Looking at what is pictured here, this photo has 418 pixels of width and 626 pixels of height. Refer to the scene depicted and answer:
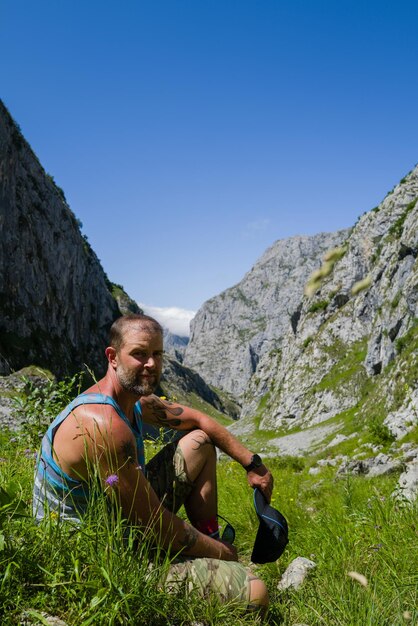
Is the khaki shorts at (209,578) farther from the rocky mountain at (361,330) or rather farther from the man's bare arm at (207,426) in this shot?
the rocky mountain at (361,330)

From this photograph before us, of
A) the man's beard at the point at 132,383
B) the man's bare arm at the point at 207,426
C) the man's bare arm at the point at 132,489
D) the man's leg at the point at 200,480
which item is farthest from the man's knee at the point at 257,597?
the man's beard at the point at 132,383

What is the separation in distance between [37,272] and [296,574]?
6786 cm

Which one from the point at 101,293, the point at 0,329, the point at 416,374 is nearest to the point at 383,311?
the point at 416,374

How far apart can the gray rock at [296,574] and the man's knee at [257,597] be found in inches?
33.3

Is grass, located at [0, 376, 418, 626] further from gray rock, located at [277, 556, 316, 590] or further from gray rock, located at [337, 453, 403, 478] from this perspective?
gray rock, located at [337, 453, 403, 478]

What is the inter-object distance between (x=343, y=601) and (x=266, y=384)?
13100 cm

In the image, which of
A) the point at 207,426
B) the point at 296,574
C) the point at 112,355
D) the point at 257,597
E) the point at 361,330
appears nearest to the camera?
the point at 257,597

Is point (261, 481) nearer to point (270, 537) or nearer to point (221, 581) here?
point (270, 537)

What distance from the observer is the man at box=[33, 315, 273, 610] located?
10.0 feet

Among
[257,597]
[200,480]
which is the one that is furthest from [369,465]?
[257,597]

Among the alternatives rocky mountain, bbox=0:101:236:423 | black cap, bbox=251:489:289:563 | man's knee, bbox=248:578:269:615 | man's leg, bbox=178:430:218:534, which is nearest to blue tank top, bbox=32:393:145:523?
man's leg, bbox=178:430:218:534

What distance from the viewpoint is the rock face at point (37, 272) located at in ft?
189

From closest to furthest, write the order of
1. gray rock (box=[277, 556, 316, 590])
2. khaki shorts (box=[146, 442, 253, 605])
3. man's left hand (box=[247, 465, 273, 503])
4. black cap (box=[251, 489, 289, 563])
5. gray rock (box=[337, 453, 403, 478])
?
khaki shorts (box=[146, 442, 253, 605]) < black cap (box=[251, 489, 289, 563]) < gray rock (box=[277, 556, 316, 590]) < man's left hand (box=[247, 465, 273, 503]) < gray rock (box=[337, 453, 403, 478])

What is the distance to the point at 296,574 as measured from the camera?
4.26 metres
